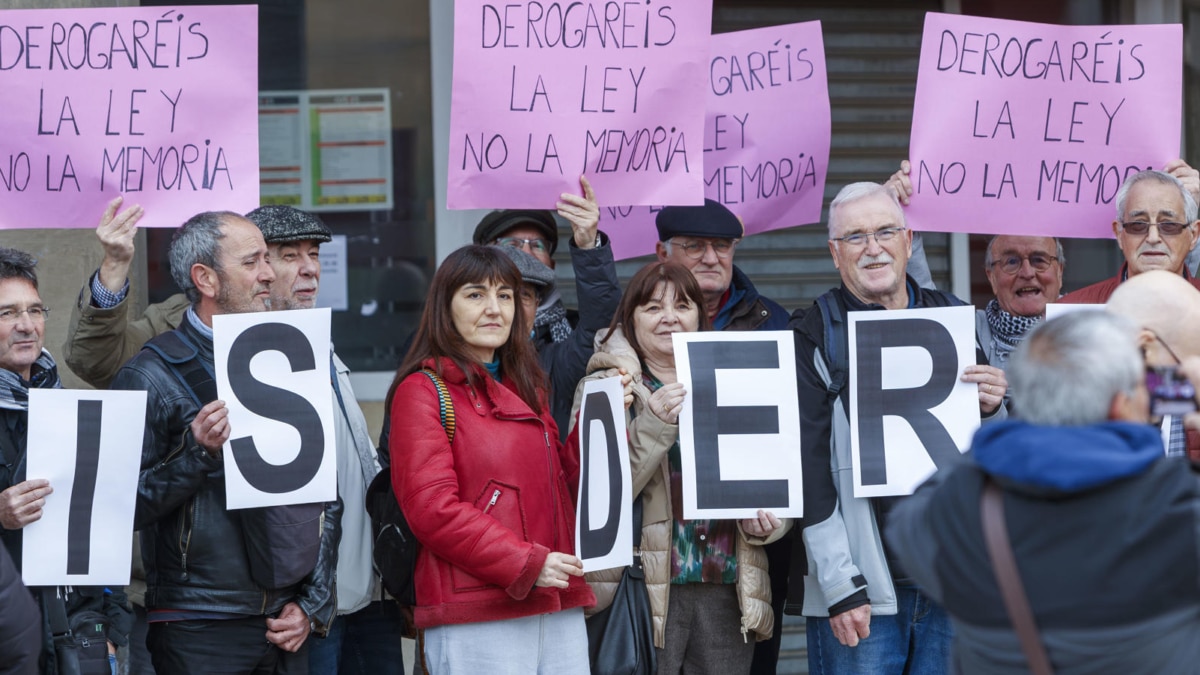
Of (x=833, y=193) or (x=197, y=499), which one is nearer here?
(x=197, y=499)

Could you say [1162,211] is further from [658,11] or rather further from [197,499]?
[197,499]

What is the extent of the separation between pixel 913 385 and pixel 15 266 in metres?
2.68

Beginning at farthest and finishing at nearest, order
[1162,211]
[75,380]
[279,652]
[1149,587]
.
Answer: [75,380], [1162,211], [279,652], [1149,587]

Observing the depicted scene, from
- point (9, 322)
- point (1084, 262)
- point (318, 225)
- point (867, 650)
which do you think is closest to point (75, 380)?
point (318, 225)

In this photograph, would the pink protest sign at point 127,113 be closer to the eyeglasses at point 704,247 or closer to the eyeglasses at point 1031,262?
the eyeglasses at point 704,247

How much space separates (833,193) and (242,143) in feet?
11.8

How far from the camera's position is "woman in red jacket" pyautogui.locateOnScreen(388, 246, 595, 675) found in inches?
151

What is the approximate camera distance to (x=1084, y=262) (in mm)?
7645

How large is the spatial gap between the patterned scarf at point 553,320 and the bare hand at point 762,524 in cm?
117

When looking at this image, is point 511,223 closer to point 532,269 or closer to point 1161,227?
point 532,269

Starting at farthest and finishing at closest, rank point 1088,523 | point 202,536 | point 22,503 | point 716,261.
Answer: point 716,261 → point 202,536 → point 22,503 → point 1088,523

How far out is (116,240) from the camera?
4500 mm

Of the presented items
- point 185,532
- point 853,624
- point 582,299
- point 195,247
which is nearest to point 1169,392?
point 853,624

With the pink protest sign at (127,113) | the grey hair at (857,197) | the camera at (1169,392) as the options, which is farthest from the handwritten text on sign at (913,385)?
the pink protest sign at (127,113)
